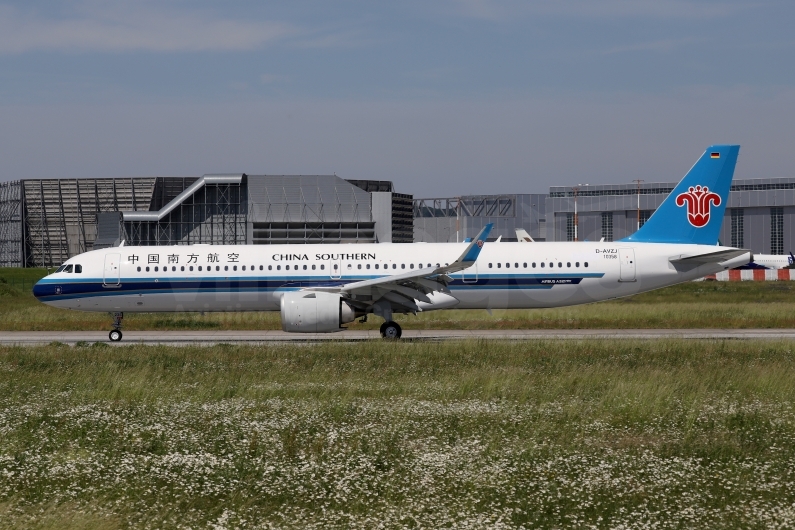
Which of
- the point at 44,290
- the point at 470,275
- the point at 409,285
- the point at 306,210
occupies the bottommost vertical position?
the point at 44,290

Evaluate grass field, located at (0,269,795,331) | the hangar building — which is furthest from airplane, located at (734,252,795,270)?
grass field, located at (0,269,795,331)

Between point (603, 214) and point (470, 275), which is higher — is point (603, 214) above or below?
above

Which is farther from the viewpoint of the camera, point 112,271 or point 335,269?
Result: point 112,271

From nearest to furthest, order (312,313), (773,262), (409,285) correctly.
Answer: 1. (312,313)
2. (409,285)
3. (773,262)

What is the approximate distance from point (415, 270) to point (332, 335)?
4.83 m

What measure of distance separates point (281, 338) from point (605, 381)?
15.5m

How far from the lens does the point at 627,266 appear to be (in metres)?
29.1

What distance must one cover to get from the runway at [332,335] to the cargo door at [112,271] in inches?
76.8

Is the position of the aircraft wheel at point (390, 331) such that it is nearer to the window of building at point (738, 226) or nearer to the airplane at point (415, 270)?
the airplane at point (415, 270)

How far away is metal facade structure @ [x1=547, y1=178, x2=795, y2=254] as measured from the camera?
10275 centimetres

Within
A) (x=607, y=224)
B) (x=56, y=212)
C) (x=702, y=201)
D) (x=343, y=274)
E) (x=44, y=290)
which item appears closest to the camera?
(x=343, y=274)

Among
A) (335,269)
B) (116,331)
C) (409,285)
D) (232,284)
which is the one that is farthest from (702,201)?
(116,331)

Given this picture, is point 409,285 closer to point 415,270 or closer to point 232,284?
point 415,270

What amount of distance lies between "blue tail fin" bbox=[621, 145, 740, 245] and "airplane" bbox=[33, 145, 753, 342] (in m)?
0.03
